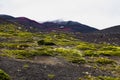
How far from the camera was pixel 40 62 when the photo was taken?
40.0 metres

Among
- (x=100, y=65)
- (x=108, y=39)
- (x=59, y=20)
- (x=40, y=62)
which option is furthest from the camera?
(x=59, y=20)

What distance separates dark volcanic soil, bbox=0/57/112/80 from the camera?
3303 cm

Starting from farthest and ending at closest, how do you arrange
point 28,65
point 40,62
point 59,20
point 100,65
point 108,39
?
point 59,20, point 108,39, point 100,65, point 40,62, point 28,65

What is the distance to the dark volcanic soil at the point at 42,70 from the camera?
108ft

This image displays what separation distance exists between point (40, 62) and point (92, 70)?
17.2 ft

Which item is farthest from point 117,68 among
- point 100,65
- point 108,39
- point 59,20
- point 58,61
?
point 59,20

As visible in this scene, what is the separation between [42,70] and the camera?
35.5 m

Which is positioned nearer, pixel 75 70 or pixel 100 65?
pixel 75 70

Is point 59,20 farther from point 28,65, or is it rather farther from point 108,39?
point 28,65

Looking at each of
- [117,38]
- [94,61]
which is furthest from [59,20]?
[94,61]

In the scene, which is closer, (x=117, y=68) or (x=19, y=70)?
(x=19, y=70)

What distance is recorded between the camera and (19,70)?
113 ft

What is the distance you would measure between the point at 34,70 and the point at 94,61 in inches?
458

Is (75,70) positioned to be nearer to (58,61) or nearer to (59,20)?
(58,61)
